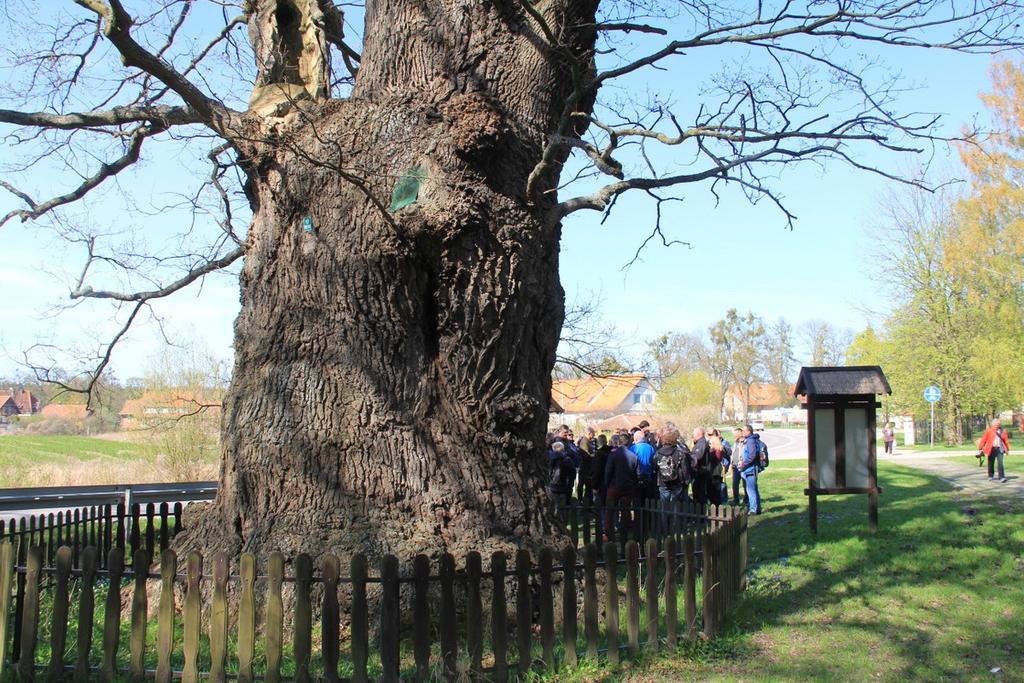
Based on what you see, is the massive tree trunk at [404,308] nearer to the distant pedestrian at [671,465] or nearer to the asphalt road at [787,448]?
the distant pedestrian at [671,465]

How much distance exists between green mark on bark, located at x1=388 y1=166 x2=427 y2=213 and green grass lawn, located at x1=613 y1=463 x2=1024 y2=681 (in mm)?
4057

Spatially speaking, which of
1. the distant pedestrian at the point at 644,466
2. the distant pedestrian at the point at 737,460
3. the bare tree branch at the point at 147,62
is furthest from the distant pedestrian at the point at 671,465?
the bare tree branch at the point at 147,62

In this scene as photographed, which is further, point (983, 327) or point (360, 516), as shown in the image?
point (983, 327)

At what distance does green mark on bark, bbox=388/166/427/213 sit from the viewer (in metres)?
7.35

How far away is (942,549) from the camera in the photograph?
1016 centimetres

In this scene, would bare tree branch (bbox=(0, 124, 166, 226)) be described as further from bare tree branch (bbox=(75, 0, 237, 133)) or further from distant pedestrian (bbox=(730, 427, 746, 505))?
distant pedestrian (bbox=(730, 427, 746, 505))

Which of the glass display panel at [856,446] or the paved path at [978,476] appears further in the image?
the paved path at [978,476]

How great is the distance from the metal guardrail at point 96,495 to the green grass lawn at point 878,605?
10753mm

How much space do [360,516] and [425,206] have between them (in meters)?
2.59

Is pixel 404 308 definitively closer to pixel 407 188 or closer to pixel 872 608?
pixel 407 188

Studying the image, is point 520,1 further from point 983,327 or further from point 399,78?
point 983,327

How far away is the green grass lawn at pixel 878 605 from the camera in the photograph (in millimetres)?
6227

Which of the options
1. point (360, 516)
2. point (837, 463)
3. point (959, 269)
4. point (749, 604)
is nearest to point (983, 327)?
point (959, 269)

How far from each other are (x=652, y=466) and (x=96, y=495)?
997cm
